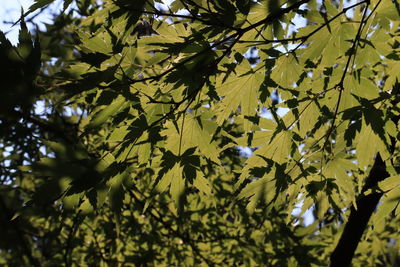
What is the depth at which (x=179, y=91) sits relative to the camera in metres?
1.29

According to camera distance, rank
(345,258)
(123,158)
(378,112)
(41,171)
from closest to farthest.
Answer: (41,171) → (123,158) → (378,112) → (345,258)

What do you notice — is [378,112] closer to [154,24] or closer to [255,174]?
[255,174]

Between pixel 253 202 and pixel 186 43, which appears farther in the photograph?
pixel 253 202

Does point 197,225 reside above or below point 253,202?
above

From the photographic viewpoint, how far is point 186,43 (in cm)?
110

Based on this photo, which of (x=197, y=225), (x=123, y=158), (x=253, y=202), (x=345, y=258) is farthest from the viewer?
(x=197, y=225)

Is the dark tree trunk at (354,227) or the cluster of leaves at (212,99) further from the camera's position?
the dark tree trunk at (354,227)

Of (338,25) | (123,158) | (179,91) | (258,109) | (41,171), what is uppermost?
(338,25)

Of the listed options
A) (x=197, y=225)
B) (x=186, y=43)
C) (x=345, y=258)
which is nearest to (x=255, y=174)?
(x=186, y=43)

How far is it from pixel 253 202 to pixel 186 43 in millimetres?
677

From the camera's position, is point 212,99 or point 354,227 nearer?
point 212,99

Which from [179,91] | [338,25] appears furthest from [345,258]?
[179,91]

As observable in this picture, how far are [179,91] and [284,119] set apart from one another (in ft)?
1.48

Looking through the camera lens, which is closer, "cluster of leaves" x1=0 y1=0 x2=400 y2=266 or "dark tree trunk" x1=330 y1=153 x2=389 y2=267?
"cluster of leaves" x1=0 y1=0 x2=400 y2=266
